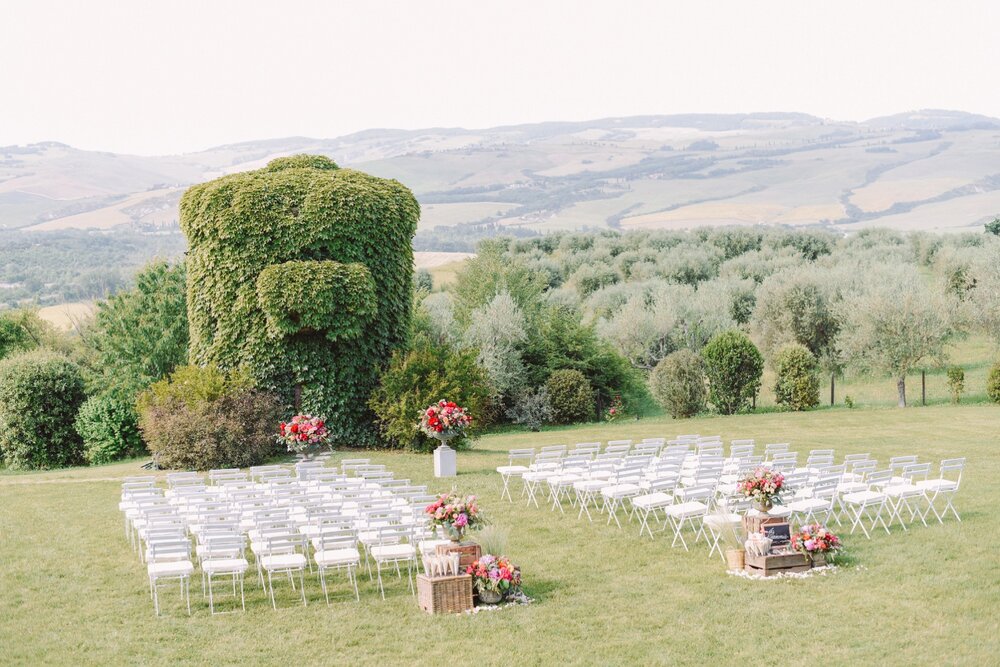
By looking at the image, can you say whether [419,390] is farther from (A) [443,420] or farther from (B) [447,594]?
(B) [447,594]

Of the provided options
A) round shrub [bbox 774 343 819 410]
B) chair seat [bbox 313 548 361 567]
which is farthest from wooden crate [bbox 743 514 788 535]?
round shrub [bbox 774 343 819 410]

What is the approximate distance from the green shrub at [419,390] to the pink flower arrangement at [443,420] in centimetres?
255

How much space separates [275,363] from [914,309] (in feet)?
72.3

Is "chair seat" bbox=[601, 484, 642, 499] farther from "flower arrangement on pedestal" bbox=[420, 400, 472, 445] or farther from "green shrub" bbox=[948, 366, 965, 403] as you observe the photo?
"green shrub" bbox=[948, 366, 965, 403]

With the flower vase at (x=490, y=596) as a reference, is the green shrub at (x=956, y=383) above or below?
below

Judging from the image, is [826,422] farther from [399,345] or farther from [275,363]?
[275,363]

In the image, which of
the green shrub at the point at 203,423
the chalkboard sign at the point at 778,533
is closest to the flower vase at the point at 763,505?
the chalkboard sign at the point at 778,533

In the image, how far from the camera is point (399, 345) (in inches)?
1036

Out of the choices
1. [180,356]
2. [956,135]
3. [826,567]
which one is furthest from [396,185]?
[956,135]

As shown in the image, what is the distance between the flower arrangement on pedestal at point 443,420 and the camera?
20.0 meters

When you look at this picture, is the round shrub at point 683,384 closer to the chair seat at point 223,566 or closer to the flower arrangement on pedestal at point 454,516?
the flower arrangement on pedestal at point 454,516

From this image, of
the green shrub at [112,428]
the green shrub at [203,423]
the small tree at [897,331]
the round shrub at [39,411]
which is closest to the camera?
the green shrub at [203,423]

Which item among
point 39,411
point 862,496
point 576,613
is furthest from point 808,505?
point 39,411

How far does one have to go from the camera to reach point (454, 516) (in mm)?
10844
